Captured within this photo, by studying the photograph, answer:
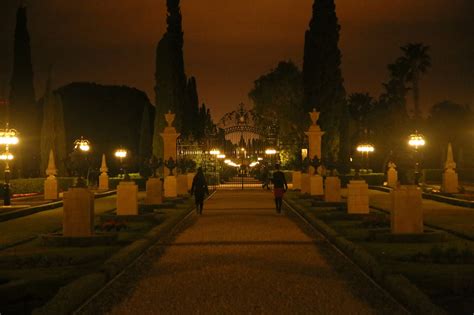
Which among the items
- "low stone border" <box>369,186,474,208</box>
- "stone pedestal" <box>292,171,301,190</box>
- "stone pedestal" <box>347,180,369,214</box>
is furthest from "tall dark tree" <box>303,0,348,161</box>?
→ "stone pedestal" <box>347,180,369,214</box>

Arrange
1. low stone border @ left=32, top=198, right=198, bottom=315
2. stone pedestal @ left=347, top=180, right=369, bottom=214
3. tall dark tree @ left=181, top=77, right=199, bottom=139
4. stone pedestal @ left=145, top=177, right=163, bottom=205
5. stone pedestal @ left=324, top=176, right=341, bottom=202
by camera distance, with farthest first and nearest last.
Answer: tall dark tree @ left=181, top=77, right=199, bottom=139 → stone pedestal @ left=145, top=177, right=163, bottom=205 → stone pedestal @ left=324, top=176, right=341, bottom=202 → stone pedestal @ left=347, top=180, right=369, bottom=214 → low stone border @ left=32, top=198, right=198, bottom=315

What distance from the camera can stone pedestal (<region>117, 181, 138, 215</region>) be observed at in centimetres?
2573

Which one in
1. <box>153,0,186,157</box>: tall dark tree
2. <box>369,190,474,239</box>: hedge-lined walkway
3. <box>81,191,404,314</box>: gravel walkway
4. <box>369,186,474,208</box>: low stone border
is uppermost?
<box>153,0,186,157</box>: tall dark tree

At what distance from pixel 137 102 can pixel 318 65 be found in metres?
54.5

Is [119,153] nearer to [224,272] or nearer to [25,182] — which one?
[25,182]

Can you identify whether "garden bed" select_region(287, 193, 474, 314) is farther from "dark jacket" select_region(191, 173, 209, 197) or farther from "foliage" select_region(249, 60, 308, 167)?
"foliage" select_region(249, 60, 308, 167)

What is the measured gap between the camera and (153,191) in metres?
32.3

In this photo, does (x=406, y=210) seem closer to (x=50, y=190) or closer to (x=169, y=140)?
(x=169, y=140)

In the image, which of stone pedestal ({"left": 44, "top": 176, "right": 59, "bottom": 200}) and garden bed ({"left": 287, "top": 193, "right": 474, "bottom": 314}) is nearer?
garden bed ({"left": 287, "top": 193, "right": 474, "bottom": 314})

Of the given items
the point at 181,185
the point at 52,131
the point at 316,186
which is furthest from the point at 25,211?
the point at 52,131

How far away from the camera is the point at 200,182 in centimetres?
2859

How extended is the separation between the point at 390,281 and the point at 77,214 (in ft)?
28.7

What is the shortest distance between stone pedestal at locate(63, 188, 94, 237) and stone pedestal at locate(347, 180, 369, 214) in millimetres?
10479

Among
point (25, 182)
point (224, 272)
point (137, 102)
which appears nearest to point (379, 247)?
point (224, 272)
